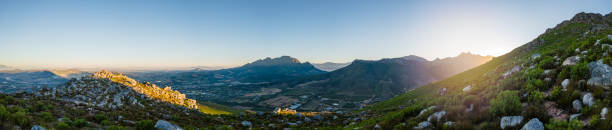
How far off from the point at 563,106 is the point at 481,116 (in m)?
3.06

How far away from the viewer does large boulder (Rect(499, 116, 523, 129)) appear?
9.20 metres

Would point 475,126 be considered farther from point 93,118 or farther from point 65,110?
point 65,110

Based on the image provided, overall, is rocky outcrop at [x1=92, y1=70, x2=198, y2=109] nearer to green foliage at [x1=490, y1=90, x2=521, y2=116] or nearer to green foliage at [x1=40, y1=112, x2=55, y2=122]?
green foliage at [x1=40, y1=112, x2=55, y2=122]

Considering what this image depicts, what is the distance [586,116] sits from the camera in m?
8.06

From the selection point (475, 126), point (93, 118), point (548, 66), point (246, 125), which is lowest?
point (246, 125)

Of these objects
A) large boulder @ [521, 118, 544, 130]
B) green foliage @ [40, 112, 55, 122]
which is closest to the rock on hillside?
green foliage @ [40, 112, 55, 122]

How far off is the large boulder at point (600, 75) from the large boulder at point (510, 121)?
4.25 m

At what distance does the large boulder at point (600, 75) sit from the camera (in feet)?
31.8

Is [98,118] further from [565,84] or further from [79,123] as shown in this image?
[565,84]

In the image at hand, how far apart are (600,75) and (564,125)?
603 cm

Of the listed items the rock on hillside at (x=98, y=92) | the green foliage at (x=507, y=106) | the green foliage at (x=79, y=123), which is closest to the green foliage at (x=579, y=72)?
the green foliage at (x=507, y=106)

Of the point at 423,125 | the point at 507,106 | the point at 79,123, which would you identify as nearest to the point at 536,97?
the point at 507,106

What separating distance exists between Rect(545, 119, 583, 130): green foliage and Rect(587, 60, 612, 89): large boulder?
4.13 meters

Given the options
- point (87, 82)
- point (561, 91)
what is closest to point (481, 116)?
point (561, 91)
